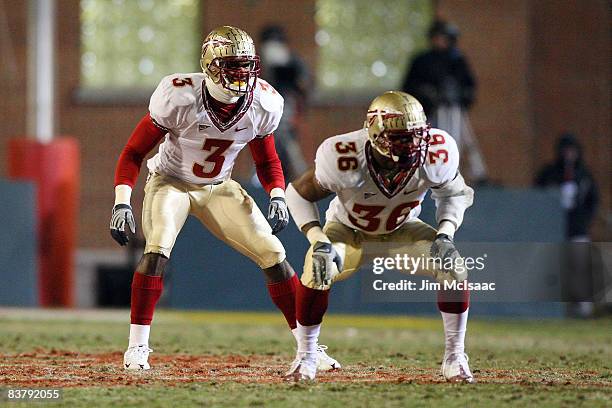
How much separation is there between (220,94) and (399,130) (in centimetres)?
124

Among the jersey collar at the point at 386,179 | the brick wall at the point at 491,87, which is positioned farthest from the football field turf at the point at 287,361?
the brick wall at the point at 491,87

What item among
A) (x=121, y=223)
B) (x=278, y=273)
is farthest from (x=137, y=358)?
(x=278, y=273)

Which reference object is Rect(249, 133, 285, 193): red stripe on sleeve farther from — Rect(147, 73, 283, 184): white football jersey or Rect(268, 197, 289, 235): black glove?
Rect(268, 197, 289, 235): black glove

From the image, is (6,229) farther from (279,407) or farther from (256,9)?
(279,407)

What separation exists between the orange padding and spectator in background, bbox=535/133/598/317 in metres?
4.78

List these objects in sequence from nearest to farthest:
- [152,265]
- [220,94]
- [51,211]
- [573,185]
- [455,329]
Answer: [455,329] → [152,265] → [220,94] → [573,185] → [51,211]

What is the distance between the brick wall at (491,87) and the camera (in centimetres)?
1519

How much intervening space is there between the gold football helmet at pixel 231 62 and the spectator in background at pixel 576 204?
5468 mm

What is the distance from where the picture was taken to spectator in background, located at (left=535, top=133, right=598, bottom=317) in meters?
11.4

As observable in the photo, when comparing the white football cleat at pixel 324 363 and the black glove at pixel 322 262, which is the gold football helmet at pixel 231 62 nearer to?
the black glove at pixel 322 262

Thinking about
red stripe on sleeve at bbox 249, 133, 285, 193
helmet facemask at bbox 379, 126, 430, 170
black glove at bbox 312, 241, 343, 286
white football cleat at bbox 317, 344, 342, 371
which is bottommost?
white football cleat at bbox 317, 344, 342, 371

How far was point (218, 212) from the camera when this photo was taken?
22.6 ft

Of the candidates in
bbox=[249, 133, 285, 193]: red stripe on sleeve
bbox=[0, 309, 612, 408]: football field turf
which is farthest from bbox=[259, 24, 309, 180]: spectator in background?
bbox=[249, 133, 285, 193]: red stripe on sleeve

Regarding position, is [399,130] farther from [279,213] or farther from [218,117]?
[218,117]
